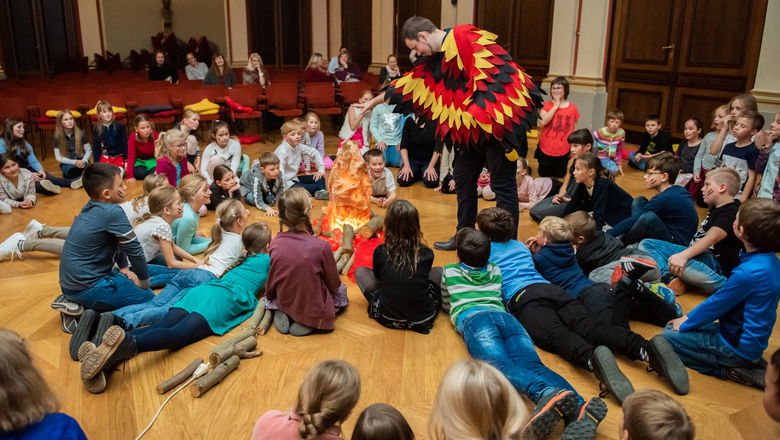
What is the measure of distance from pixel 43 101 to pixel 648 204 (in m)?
7.19

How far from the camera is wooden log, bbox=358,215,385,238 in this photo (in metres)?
4.61

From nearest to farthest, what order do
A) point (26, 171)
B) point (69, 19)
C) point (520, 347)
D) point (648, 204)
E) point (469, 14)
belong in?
1. point (520, 347)
2. point (648, 204)
3. point (26, 171)
4. point (469, 14)
5. point (69, 19)

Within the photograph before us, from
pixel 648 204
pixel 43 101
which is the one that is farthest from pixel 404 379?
pixel 43 101

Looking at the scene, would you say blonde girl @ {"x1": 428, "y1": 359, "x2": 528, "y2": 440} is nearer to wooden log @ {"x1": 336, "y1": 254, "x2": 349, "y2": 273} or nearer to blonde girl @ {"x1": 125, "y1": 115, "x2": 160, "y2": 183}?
wooden log @ {"x1": 336, "y1": 254, "x2": 349, "y2": 273}

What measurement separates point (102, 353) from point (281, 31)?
13.4 m

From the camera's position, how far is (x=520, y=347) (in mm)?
2918

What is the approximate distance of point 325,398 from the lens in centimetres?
190

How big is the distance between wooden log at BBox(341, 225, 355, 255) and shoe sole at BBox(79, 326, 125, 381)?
1.81 meters

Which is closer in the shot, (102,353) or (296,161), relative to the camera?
(102,353)

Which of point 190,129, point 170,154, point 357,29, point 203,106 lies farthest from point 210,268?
point 357,29

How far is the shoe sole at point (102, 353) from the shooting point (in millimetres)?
2744

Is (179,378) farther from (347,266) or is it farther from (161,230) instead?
(347,266)

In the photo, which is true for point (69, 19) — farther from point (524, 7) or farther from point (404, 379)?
point (404, 379)

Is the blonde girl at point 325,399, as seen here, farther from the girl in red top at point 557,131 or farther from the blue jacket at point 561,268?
the girl in red top at point 557,131
